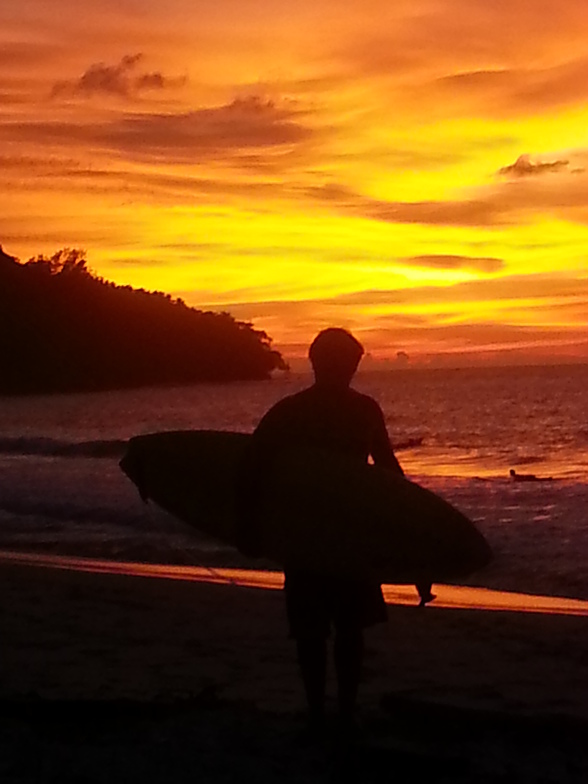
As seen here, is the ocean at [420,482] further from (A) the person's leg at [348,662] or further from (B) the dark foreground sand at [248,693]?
(A) the person's leg at [348,662]

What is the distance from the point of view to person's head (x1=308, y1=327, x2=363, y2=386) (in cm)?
475

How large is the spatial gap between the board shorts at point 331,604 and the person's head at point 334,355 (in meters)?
0.81

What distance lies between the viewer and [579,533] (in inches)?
631

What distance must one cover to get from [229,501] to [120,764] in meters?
1.40

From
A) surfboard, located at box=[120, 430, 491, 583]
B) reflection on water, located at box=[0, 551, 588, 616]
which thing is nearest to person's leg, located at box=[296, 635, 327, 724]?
surfboard, located at box=[120, 430, 491, 583]

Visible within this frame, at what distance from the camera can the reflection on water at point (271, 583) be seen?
33.4 feet

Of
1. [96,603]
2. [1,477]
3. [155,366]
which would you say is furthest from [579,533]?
[155,366]

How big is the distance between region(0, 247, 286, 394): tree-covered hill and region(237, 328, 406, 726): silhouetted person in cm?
12202

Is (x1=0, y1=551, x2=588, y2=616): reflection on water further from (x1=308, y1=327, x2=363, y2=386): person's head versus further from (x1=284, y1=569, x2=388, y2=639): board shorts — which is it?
(x1=308, y1=327, x2=363, y2=386): person's head

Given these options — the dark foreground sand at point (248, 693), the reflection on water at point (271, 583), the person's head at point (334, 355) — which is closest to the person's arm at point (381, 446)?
the person's head at point (334, 355)

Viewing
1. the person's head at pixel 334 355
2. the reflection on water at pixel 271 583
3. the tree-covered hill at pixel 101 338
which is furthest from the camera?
the tree-covered hill at pixel 101 338

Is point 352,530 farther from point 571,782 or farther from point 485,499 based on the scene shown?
point 485,499

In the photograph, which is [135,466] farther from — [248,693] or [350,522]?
[350,522]

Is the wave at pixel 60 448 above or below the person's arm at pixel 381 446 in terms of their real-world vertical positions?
below
